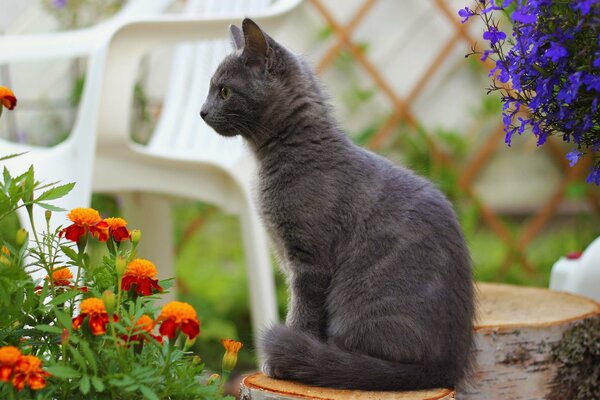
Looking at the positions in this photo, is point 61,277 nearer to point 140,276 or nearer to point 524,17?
point 140,276

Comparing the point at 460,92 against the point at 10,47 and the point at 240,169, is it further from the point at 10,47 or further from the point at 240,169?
the point at 10,47

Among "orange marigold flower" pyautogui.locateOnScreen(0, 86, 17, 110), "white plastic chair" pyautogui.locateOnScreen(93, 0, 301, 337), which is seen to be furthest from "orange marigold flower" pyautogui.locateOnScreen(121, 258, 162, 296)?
"white plastic chair" pyautogui.locateOnScreen(93, 0, 301, 337)

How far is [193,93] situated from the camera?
2879mm

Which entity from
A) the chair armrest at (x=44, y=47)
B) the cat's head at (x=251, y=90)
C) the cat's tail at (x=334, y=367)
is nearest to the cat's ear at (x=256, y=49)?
the cat's head at (x=251, y=90)

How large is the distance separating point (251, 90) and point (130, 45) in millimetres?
860

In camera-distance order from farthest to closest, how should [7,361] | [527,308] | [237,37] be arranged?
[527,308] < [237,37] < [7,361]

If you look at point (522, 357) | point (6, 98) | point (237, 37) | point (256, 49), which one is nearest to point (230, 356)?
point (6, 98)

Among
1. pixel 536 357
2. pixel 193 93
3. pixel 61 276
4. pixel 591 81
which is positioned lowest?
pixel 536 357

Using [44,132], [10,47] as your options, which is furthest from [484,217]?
[10,47]

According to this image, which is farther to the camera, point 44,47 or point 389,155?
point 389,155

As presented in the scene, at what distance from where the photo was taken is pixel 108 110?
2180 mm

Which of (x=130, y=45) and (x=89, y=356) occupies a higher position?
(x=130, y=45)

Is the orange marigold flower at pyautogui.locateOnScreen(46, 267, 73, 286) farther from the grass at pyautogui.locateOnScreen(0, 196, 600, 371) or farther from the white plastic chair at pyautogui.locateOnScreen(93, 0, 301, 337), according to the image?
the grass at pyautogui.locateOnScreen(0, 196, 600, 371)

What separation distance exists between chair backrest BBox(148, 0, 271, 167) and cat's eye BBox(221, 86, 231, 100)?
1173mm
